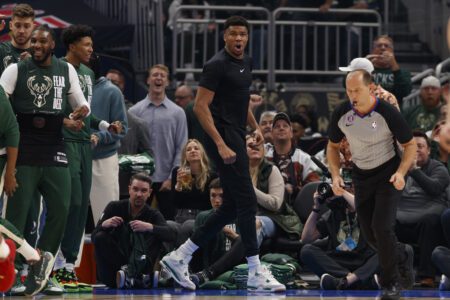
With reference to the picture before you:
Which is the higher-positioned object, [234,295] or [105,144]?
[105,144]

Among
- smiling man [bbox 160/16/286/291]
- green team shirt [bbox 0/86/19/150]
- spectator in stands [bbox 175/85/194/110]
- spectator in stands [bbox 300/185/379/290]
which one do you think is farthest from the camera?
spectator in stands [bbox 175/85/194/110]

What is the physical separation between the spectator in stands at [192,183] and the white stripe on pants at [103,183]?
0.68 meters

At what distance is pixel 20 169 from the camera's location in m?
12.0

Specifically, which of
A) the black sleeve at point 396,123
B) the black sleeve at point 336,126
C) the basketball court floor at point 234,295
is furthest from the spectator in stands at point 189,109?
the black sleeve at point 396,123

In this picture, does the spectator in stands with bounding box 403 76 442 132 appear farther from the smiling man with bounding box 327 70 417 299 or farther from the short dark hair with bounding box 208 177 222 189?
the smiling man with bounding box 327 70 417 299

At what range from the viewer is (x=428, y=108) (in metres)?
16.7

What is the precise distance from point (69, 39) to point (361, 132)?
310 cm

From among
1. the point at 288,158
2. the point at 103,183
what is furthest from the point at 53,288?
the point at 288,158

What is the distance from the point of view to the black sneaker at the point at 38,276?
11805mm

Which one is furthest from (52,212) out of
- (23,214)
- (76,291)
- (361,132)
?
(361,132)

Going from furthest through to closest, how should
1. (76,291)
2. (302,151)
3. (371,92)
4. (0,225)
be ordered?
(302,151), (76,291), (371,92), (0,225)

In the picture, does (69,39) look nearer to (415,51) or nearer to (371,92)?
(371,92)

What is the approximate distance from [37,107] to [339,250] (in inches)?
143

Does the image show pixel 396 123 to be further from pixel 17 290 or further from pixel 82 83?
pixel 17 290
